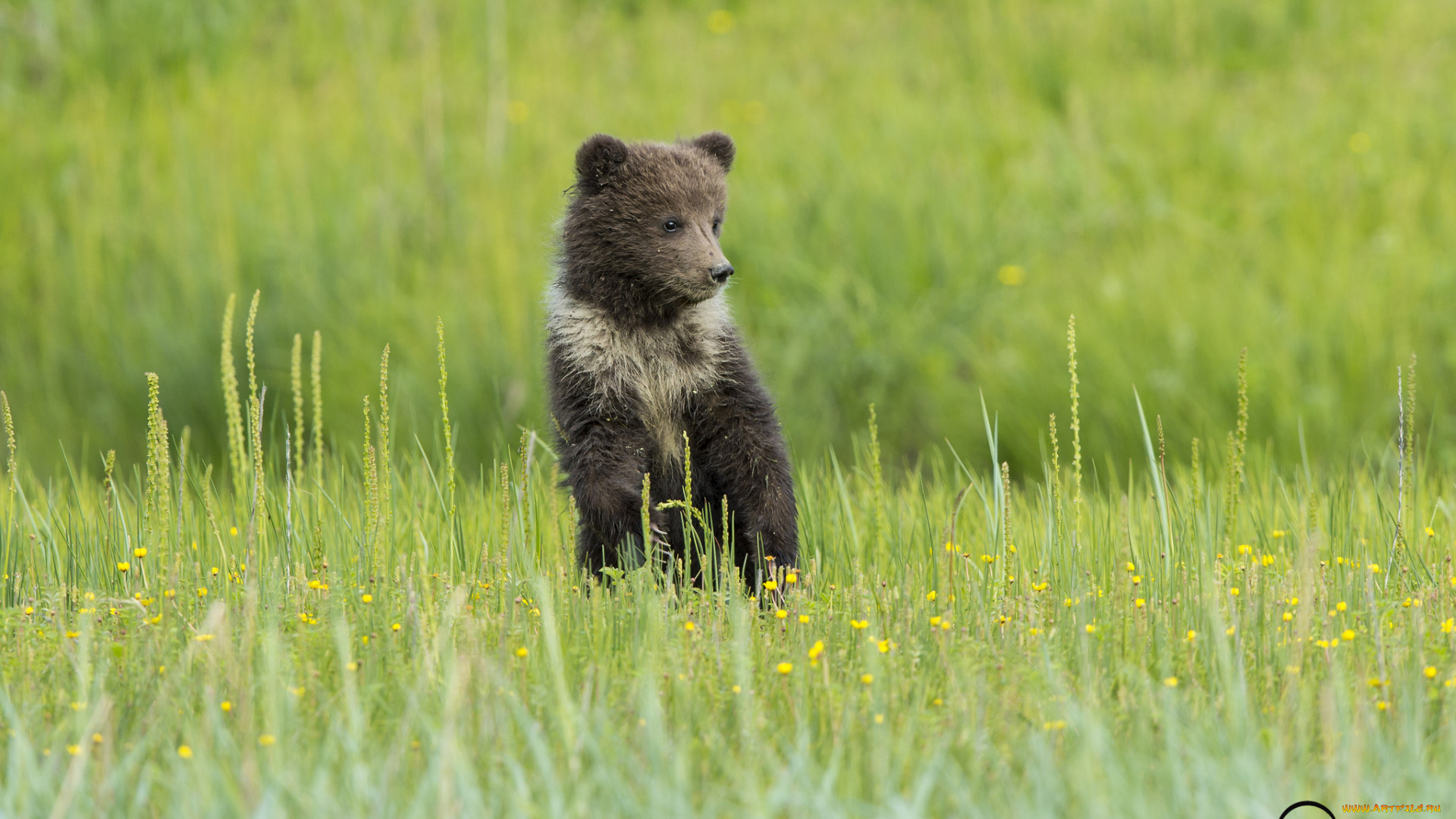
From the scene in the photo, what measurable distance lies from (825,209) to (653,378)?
4547 mm

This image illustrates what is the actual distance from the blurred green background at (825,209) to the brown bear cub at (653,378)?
264cm

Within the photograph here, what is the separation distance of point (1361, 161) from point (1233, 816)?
24.6ft

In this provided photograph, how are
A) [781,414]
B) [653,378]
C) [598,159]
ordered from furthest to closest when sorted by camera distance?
[781,414] → [598,159] → [653,378]

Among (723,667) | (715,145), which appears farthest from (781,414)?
(723,667)

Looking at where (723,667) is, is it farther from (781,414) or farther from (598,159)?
(781,414)

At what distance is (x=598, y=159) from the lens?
458cm

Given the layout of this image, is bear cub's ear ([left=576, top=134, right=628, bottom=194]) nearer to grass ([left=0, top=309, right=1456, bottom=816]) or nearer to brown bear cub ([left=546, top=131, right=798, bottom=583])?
brown bear cub ([left=546, top=131, right=798, bottom=583])

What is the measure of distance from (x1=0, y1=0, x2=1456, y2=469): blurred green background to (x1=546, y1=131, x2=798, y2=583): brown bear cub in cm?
264

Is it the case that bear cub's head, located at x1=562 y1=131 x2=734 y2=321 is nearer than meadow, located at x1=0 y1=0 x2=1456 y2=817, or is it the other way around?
meadow, located at x1=0 y1=0 x2=1456 y2=817

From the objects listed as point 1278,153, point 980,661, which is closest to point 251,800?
point 980,661

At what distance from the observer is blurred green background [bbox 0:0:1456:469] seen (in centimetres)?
770

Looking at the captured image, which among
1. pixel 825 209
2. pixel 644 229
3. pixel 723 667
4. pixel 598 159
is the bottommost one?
pixel 723 667

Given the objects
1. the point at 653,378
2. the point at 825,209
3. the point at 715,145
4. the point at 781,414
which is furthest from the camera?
the point at 825,209

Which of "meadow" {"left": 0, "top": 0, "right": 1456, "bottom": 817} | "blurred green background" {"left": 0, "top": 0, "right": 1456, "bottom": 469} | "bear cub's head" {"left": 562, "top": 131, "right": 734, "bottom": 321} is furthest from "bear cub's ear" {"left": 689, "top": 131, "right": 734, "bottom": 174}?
"blurred green background" {"left": 0, "top": 0, "right": 1456, "bottom": 469}
